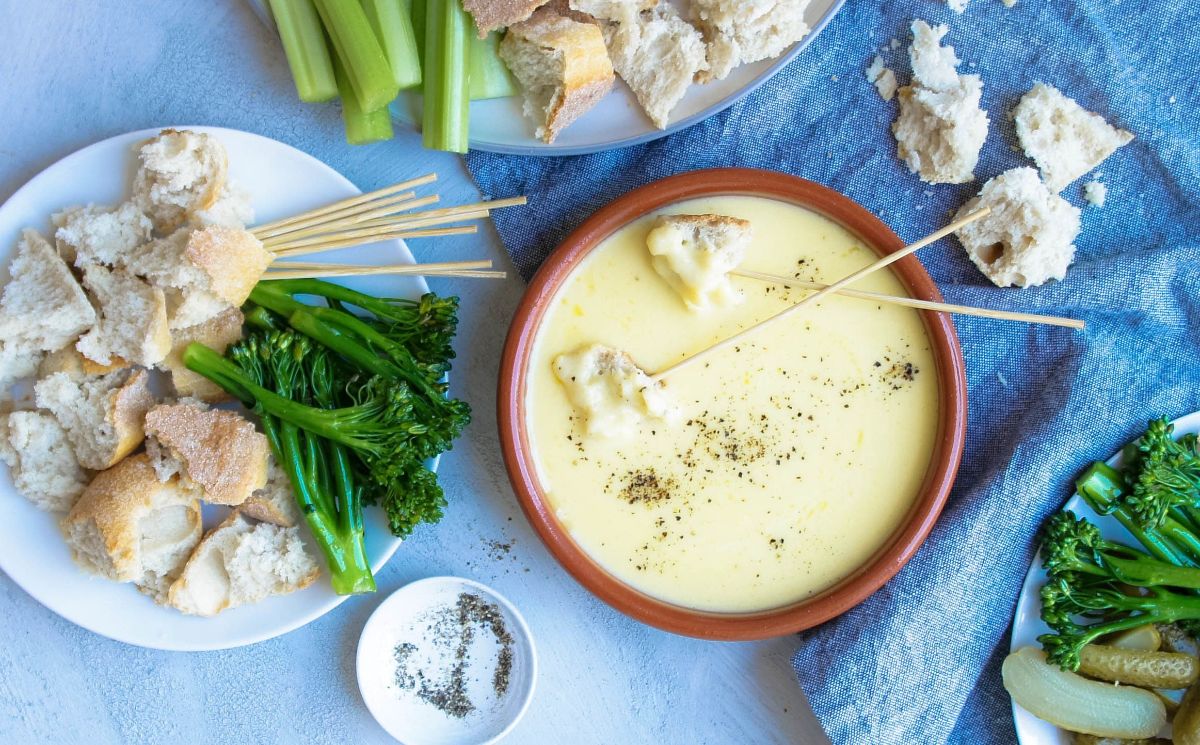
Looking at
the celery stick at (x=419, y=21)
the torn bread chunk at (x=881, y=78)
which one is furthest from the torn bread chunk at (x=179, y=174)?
the torn bread chunk at (x=881, y=78)

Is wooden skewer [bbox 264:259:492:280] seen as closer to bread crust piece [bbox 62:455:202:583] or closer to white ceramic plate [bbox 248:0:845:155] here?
white ceramic plate [bbox 248:0:845:155]

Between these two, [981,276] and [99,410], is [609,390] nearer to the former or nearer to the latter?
[981,276]

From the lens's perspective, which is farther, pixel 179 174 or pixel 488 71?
pixel 488 71

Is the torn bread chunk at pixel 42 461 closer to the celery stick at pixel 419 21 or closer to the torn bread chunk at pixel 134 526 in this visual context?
the torn bread chunk at pixel 134 526

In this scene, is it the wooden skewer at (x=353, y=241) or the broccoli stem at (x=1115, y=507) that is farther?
the broccoli stem at (x=1115, y=507)

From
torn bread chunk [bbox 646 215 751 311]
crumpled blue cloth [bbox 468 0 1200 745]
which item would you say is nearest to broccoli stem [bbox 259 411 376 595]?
→ crumpled blue cloth [bbox 468 0 1200 745]

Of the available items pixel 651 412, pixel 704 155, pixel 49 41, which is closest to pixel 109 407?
pixel 49 41

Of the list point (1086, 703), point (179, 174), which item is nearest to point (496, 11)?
point (179, 174)
